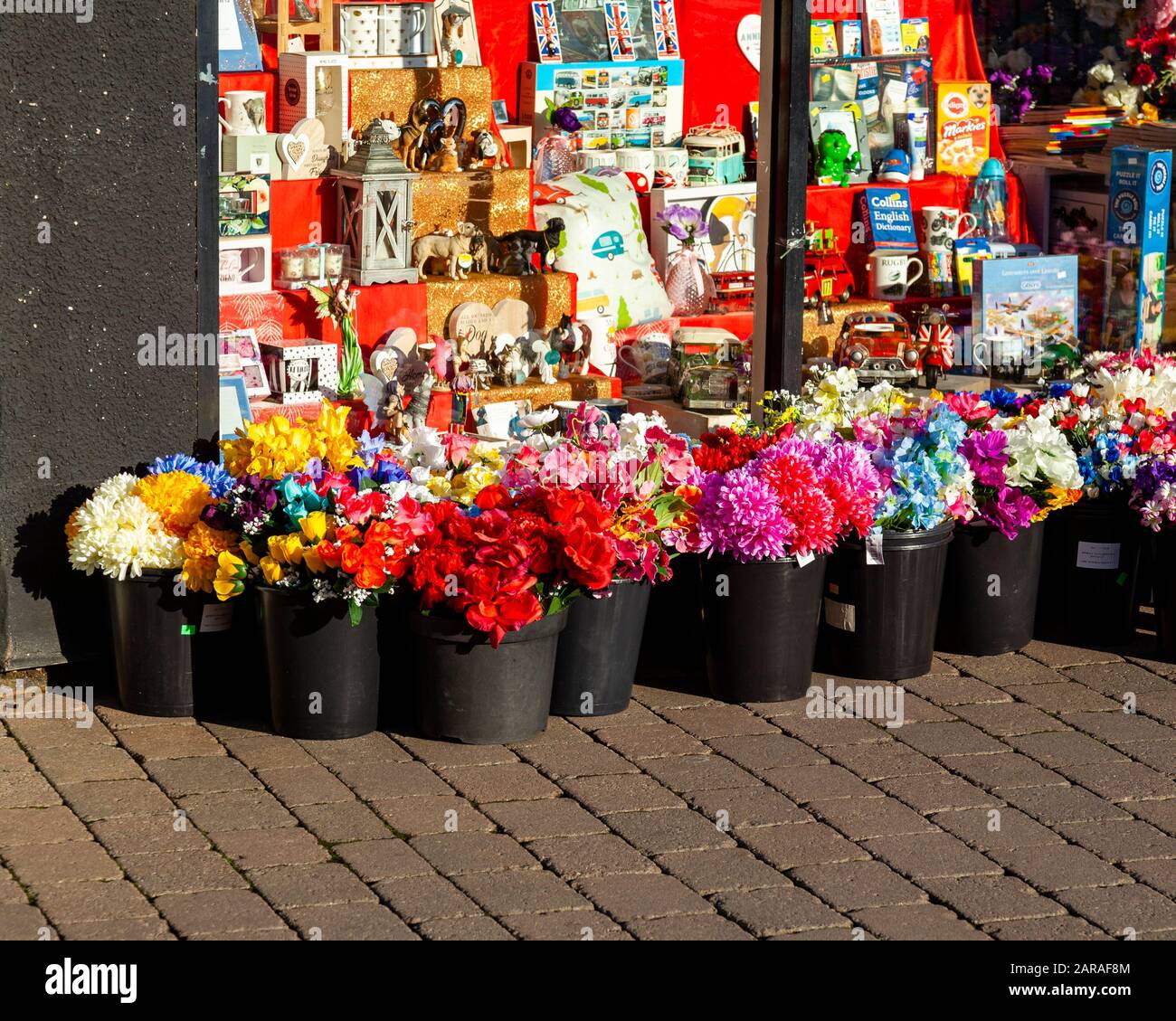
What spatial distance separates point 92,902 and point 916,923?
2.02m

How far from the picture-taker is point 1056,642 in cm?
674

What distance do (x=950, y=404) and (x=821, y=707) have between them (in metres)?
1.27

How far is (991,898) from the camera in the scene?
475 cm

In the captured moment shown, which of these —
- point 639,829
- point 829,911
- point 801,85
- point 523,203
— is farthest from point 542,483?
point 523,203

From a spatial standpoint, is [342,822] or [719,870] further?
[342,822]

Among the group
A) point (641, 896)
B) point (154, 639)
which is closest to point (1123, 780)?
point (641, 896)

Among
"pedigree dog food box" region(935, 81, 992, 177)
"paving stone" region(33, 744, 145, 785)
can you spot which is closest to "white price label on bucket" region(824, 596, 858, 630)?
"paving stone" region(33, 744, 145, 785)

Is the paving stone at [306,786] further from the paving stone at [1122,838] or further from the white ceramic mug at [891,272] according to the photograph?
the white ceramic mug at [891,272]

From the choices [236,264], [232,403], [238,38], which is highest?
[238,38]

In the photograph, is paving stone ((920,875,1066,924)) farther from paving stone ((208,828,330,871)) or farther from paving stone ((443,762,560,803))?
paving stone ((208,828,330,871))

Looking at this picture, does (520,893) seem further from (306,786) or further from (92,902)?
(92,902)

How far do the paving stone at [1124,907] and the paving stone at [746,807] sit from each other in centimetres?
81

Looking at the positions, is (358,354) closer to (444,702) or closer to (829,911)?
(444,702)
